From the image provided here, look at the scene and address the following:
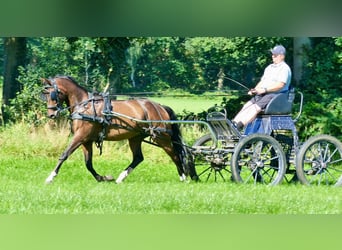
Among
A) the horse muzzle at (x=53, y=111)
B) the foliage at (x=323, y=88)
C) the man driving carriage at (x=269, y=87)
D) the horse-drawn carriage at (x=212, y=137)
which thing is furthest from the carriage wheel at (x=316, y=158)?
the foliage at (x=323, y=88)

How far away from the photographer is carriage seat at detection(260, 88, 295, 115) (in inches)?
441

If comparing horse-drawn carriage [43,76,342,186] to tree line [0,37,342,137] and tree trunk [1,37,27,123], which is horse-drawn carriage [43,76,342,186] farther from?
tree trunk [1,37,27,123]

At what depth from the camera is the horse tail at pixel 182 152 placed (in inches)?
489

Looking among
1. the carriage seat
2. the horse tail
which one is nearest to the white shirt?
the carriage seat

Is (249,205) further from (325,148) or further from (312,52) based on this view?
(312,52)

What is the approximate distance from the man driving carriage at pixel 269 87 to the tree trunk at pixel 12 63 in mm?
8851

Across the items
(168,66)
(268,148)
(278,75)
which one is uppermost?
(168,66)

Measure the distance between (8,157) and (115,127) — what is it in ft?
15.6

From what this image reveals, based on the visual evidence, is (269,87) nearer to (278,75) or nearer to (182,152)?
(278,75)

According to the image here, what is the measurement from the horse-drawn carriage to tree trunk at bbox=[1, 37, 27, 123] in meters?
7.15

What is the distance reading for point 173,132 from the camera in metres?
12.7

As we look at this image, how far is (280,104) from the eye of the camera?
11266 millimetres

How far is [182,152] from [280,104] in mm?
1917

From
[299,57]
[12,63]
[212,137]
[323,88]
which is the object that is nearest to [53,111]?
[212,137]
